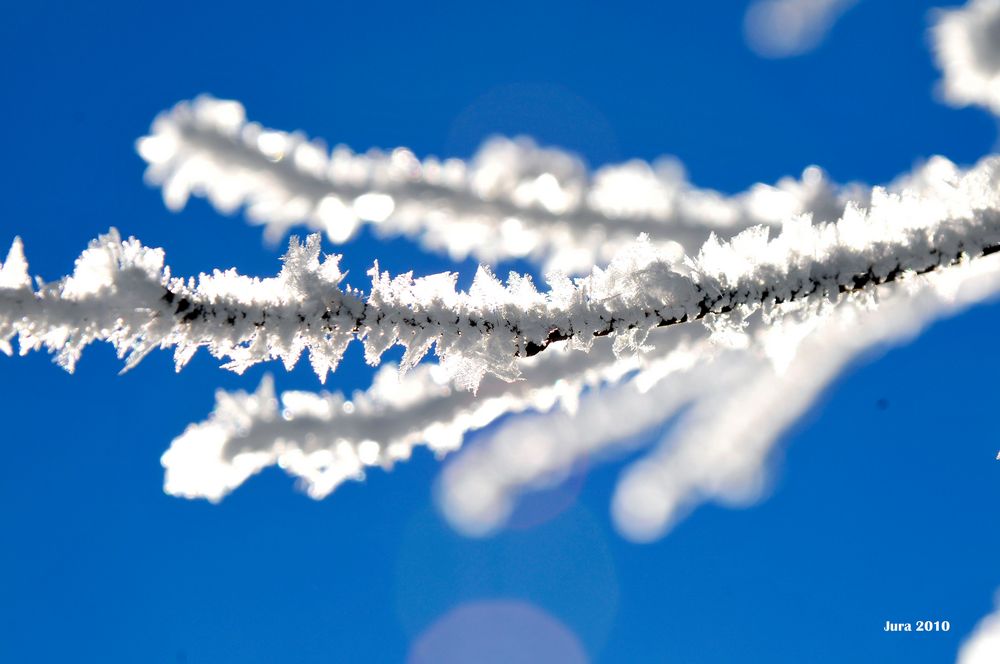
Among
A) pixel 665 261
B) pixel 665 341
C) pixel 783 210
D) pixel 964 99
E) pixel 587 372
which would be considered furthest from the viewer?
pixel 783 210

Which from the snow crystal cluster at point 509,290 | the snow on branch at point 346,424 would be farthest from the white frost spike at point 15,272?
the snow on branch at point 346,424

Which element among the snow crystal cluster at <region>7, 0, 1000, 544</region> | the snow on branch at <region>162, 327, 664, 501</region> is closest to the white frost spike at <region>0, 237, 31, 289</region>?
the snow crystal cluster at <region>7, 0, 1000, 544</region>

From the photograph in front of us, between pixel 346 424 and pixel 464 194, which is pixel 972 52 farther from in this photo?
pixel 346 424

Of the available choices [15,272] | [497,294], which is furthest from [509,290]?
[15,272]

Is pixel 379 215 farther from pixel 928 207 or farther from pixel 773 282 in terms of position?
pixel 928 207

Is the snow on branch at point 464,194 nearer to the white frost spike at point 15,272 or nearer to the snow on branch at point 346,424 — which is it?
the snow on branch at point 346,424

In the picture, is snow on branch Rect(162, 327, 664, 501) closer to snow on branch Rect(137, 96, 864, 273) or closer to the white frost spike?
snow on branch Rect(137, 96, 864, 273)

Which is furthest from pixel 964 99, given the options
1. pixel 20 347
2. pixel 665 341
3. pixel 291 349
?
pixel 20 347
